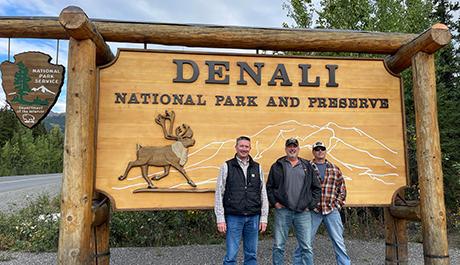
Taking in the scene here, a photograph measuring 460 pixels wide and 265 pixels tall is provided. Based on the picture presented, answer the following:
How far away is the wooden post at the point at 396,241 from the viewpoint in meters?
4.58

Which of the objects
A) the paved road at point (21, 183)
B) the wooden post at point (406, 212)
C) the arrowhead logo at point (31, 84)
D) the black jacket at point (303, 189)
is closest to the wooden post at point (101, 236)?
the arrowhead logo at point (31, 84)

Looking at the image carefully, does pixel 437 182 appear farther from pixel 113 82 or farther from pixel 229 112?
pixel 113 82

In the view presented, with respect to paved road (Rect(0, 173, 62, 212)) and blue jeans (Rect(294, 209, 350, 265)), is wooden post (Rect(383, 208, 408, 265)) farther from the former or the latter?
paved road (Rect(0, 173, 62, 212))

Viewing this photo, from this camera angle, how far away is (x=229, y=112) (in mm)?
4082

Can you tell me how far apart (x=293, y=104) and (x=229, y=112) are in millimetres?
790

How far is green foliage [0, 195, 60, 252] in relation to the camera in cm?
606

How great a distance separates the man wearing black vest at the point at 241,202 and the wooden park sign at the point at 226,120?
15.0 inches

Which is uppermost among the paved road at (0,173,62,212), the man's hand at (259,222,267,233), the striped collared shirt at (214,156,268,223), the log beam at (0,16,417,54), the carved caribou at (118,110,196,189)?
the log beam at (0,16,417,54)

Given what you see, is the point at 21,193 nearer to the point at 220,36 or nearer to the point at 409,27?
the point at 220,36

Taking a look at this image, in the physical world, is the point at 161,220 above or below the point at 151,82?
below

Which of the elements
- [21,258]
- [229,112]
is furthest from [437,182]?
[21,258]

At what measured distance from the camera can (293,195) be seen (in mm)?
3709

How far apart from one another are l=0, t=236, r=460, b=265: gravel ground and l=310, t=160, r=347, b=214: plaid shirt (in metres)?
2.05

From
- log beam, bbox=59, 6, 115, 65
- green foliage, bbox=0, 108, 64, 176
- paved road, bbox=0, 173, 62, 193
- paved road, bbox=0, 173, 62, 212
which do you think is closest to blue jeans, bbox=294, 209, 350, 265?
log beam, bbox=59, 6, 115, 65
